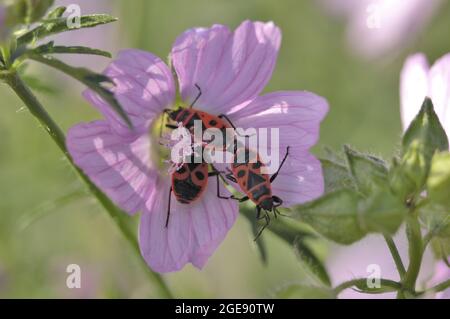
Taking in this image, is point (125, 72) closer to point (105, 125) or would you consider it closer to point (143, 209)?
point (105, 125)

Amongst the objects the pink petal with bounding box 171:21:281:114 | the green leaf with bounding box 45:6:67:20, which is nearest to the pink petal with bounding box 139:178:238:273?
the pink petal with bounding box 171:21:281:114

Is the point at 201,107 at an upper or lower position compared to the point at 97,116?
upper

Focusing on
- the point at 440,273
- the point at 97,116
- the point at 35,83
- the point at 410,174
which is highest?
the point at 410,174

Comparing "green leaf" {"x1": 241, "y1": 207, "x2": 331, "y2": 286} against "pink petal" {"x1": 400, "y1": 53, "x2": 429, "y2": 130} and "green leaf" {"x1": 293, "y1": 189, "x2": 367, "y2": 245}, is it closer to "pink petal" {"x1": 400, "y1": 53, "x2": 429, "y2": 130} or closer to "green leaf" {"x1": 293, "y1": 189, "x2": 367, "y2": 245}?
"green leaf" {"x1": 293, "y1": 189, "x2": 367, "y2": 245}

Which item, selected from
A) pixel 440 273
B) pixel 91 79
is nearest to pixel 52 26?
pixel 91 79

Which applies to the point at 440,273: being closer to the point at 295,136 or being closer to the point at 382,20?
the point at 295,136

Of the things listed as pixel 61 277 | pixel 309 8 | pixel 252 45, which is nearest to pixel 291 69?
pixel 309 8
